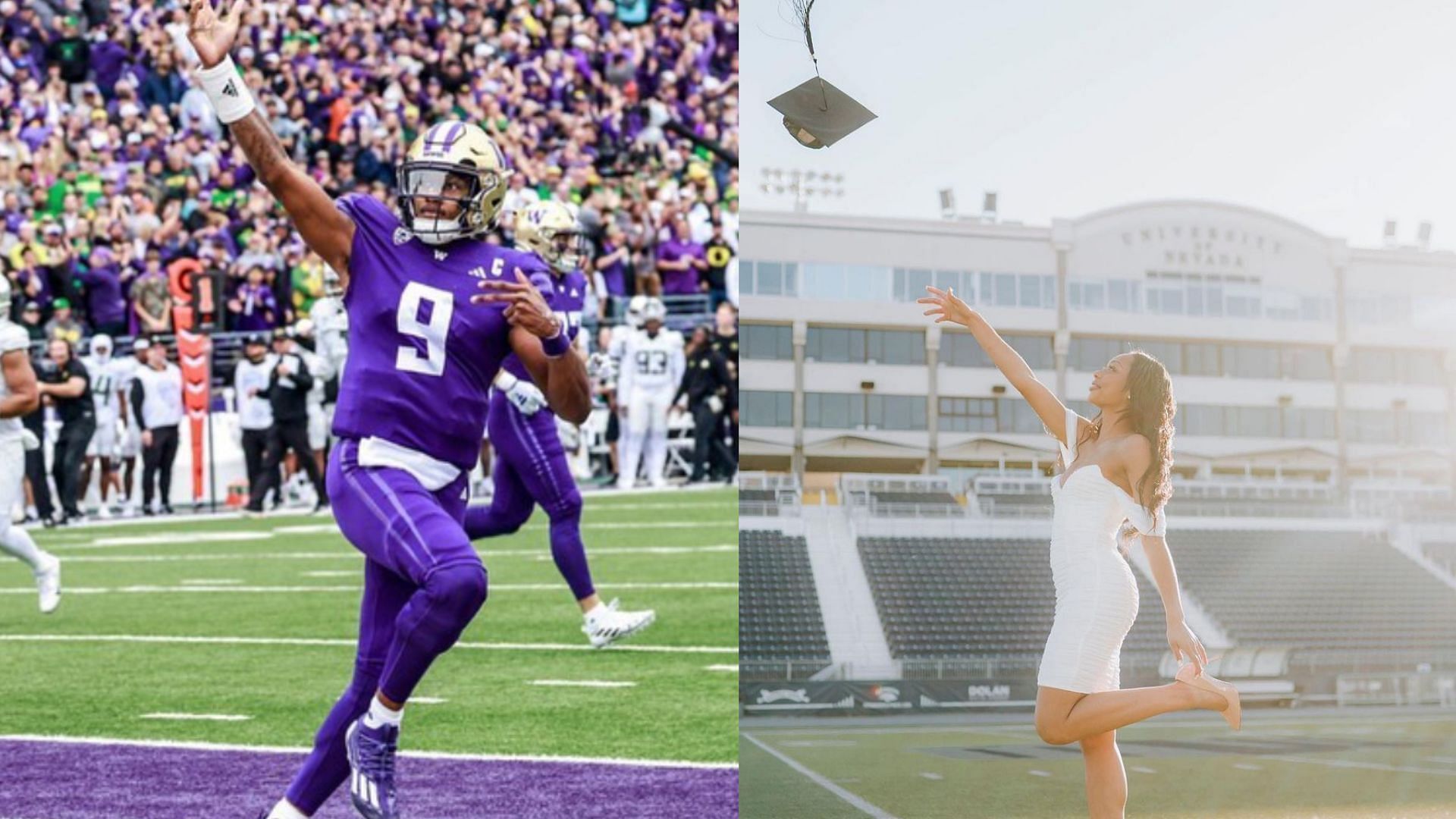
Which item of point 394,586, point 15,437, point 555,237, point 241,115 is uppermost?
point 555,237

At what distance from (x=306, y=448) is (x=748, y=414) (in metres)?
12.6

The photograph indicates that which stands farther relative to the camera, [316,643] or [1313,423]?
[316,643]

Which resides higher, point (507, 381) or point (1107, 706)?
point (507, 381)

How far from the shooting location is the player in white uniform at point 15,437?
8.41 meters

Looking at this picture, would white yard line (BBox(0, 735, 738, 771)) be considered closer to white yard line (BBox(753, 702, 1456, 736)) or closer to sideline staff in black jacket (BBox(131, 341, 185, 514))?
white yard line (BBox(753, 702, 1456, 736))

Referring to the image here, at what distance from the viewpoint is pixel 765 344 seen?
15.0 ft

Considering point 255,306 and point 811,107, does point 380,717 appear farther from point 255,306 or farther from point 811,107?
point 255,306

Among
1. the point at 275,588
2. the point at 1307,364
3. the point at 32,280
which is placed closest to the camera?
the point at 1307,364

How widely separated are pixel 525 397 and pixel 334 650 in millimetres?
1759

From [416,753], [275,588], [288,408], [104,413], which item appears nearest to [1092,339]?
[416,753]

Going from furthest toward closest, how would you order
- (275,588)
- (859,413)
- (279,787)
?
(275,588), (279,787), (859,413)

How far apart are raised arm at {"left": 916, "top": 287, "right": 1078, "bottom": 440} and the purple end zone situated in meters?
1.68

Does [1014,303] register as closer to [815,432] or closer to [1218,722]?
[815,432]

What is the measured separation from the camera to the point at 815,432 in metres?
4.66
